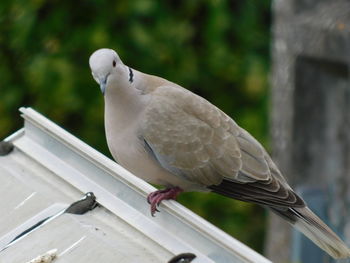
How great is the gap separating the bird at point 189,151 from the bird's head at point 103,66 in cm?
15

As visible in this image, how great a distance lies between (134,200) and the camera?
354 centimetres

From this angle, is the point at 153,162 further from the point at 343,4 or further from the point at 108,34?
the point at 108,34

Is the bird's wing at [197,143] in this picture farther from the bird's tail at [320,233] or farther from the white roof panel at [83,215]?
the white roof panel at [83,215]

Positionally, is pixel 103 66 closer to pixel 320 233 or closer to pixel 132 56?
pixel 320 233

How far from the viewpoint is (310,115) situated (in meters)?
6.31

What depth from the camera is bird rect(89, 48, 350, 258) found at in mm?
4059

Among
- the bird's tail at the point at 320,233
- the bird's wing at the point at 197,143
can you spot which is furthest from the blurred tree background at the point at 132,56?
the bird's tail at the point at 320,233

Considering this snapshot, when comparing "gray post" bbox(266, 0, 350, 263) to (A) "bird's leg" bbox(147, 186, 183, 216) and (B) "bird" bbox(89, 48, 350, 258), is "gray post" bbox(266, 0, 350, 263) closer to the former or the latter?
(B) "bird" bbox(89, 48, 350, 258)

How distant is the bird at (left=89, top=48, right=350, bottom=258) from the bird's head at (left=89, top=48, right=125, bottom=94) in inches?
5.8

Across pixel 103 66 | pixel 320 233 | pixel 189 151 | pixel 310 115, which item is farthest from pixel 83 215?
pixel 310 115

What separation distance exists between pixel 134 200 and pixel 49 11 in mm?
4273

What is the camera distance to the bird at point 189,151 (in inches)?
Answer: 160

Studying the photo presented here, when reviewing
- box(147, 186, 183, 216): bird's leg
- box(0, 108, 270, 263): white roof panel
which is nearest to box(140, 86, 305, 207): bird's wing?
box(147, 186, 183, 216): bird's leg

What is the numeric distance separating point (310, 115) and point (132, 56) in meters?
1.68
